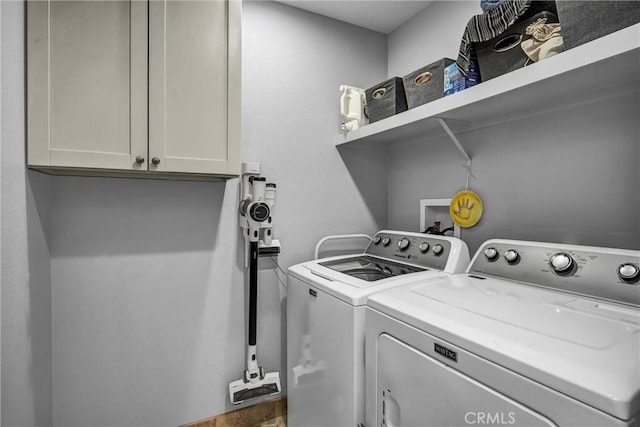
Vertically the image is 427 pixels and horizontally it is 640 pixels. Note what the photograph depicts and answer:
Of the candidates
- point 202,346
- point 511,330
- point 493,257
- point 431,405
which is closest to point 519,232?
point 493,257

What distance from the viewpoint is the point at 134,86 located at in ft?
4.42

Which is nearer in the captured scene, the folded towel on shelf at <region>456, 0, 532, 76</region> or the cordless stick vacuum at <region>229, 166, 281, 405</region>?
the folded towel on shelf at <region>456, 0, 532, 76</region>

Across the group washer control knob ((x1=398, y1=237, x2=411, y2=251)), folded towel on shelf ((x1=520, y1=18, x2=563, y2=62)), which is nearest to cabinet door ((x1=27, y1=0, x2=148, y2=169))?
washer control knob ((x1=398, y1=237, x2=411, y2=251))

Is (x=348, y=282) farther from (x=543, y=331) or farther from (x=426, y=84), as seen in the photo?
(x=426, y=84)

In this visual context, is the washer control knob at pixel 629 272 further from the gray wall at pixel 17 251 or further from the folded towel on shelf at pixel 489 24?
the gray wall at pixel 17 251

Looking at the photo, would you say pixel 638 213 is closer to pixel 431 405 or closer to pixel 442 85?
pixel 442 85

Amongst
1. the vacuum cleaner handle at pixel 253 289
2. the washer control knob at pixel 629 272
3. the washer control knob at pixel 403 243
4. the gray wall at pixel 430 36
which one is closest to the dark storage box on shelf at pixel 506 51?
the gray wall at pixel 430 36

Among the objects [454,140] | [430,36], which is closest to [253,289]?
[454,140]

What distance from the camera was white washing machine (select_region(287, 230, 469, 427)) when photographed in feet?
3.94

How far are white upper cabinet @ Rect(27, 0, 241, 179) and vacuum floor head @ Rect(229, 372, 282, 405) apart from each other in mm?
1266

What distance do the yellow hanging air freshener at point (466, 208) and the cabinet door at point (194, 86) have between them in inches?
49.0

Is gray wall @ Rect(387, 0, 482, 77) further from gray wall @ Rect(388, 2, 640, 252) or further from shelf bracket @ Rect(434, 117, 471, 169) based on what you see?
shelf bracket @ Rect(434, 117, 471, 169)

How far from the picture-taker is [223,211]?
1.86m

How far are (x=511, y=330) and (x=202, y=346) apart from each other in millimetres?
1644
